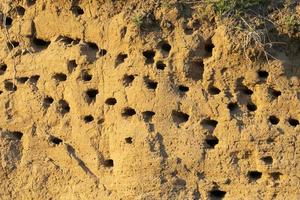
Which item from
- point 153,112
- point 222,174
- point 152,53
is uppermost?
point 152,53

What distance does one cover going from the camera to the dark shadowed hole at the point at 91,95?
6012 mm

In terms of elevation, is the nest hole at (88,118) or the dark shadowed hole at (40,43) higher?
the dark shadowed hole at (40,43)

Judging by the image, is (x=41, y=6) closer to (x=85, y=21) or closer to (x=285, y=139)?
(x=85, y=21)

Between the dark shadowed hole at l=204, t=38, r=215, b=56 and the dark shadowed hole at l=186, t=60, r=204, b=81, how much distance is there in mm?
93

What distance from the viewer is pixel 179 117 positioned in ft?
19.2

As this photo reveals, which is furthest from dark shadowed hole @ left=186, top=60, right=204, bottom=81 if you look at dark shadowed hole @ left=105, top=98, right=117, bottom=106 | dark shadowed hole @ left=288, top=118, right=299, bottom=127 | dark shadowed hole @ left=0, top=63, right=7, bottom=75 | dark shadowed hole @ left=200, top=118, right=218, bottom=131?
dark shadowed hole @ left=0, top=63, right=7, bottom=75

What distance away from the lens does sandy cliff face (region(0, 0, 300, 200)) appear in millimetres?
5680

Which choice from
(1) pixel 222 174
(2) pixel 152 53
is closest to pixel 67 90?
(2) pixel 152 53

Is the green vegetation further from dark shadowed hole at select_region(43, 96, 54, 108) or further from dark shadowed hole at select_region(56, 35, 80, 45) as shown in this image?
dark shadowed hole at select_region(43, 96, 54, 108)

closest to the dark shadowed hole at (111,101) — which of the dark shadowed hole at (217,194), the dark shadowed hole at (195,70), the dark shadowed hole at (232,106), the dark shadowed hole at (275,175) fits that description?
the dark shadowed hole at (195,70)

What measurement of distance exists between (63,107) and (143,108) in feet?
2.08

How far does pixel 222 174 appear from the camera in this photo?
566cm

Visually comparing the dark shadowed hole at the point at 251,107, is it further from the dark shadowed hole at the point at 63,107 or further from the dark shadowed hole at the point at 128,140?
the dark shadowed hole at the point at 63,107

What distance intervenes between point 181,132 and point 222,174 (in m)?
0.40
